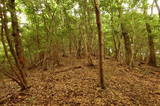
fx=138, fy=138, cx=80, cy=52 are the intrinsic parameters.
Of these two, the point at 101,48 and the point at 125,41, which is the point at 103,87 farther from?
the point at 125,41

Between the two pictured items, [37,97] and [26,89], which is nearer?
[37,97]

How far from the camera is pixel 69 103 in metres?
4.95

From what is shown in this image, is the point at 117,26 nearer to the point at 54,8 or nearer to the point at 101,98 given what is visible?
the point at 54,8

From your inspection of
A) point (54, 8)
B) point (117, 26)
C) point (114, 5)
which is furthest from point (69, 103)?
point (117, 26)

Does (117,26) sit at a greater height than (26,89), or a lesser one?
greater

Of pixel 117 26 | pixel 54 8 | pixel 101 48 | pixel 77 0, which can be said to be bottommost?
pixel 101 48

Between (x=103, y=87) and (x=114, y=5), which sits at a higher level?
(x=114, y=5)

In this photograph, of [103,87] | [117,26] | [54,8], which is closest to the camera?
[103,87]

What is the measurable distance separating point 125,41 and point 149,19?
253cm

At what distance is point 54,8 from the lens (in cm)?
770

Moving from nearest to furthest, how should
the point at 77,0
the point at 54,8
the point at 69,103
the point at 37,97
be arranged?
the point at 69,103 < the point at 37,97 < the point at 54,8 < the point at 77,0

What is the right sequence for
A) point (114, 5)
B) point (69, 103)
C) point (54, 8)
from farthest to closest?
point (114, 5) → point (54, 8) → point (69, 103)

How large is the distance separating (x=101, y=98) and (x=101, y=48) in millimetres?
1944

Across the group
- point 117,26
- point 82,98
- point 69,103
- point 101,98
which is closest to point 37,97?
point 69,103
